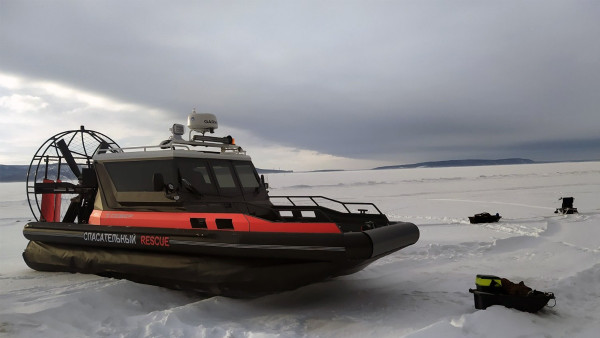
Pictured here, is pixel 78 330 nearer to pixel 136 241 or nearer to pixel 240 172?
pixel 136 241

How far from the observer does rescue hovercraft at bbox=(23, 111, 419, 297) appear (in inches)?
186

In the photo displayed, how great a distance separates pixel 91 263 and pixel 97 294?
122 centimetres


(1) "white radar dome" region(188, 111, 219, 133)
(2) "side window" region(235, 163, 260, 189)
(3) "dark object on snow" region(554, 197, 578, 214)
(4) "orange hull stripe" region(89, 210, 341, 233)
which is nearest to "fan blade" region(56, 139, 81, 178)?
(4) "orange hull stripe" region(89, 210, 341, 233)

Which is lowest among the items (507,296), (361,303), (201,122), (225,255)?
(361,303)

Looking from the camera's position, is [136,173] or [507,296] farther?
[136,173]

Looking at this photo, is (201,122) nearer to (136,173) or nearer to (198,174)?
(198,174)

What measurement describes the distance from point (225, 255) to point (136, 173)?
6.69 ft

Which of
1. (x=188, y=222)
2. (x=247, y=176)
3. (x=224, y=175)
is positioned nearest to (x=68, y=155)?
(x=224, y=175)

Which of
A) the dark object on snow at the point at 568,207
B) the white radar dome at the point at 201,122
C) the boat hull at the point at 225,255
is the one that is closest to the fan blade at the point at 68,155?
the boat hull at the point at 225,255

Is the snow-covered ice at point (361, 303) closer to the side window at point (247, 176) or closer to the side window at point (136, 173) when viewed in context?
the side window at point (136, 173)

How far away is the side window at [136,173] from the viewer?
580 cm

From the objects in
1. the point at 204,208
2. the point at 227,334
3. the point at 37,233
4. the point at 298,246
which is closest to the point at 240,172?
the point at 204,208

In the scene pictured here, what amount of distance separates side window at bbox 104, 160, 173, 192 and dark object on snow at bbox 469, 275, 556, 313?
408 cm

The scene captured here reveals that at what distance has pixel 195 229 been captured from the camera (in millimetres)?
5195
